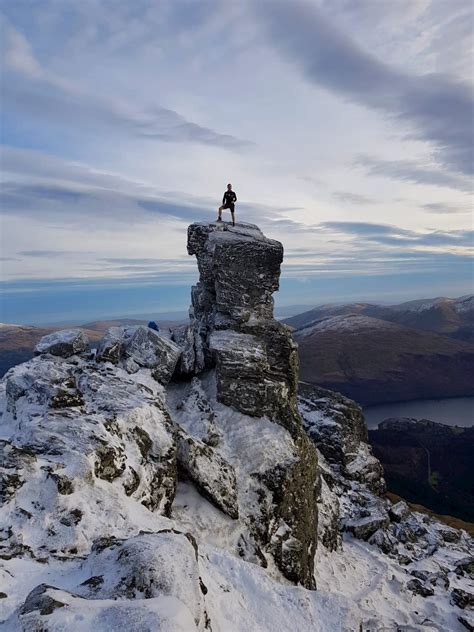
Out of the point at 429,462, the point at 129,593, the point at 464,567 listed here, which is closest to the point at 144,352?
the point at 129,593

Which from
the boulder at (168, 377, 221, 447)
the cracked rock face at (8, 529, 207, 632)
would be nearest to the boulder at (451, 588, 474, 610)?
the boulder at (168, 377, 221, 447)

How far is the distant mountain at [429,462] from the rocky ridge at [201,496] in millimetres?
47379

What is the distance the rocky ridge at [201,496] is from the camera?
1168cm

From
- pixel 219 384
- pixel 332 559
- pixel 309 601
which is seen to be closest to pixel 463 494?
pixel 332 559

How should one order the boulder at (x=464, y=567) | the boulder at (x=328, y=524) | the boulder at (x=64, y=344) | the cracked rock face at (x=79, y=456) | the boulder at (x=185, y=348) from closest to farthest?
the cracked rock face at (x=79, y=456) → the boulder at (x=64, y=344) → the boulder at (x=185, y=348) → the boulder at (x=328, y=524) → the boulder at (x=464, y=567)

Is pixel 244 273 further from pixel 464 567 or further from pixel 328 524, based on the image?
pixel 464 567

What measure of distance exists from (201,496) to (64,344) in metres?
13.0

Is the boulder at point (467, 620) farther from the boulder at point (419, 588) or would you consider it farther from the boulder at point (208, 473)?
the boulder at point (208, 473)

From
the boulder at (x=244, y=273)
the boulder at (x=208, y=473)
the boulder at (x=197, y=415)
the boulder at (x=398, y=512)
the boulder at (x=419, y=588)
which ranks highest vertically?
the boulder at (x=244, y=273)

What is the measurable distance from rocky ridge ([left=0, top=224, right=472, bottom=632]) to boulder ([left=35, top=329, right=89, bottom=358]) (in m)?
0.09

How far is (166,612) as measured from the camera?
9367mm

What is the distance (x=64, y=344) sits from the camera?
2708 cm

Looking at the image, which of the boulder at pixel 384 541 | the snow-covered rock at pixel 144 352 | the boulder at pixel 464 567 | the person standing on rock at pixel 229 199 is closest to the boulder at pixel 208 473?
the snow-covered rock at pixel 144 352

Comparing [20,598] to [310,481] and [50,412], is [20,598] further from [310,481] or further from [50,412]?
[310,481]
